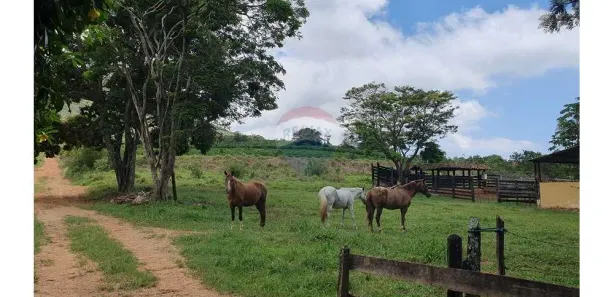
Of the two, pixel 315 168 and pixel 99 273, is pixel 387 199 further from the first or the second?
pixel 315 168

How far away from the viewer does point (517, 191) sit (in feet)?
69.3

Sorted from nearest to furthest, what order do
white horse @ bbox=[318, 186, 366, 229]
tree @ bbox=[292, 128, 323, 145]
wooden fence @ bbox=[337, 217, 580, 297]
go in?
wooden fence @ bbox=[337, 217, 580, 297] → white horse @ bbox=[318, 186, 366, 229] → tree @ bbox=[292, 128, 323, 145]

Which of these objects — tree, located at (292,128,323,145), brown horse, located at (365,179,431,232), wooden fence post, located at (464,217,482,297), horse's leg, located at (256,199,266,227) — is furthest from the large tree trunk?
wooden fence post, located at (464,217,482,297)

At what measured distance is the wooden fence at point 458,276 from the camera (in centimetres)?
276

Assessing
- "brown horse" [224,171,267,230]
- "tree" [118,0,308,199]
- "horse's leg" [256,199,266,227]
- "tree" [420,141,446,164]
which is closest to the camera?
"brown horse" [224,171,267,230]

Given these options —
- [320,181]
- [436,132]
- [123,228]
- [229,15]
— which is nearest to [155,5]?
[229,15]

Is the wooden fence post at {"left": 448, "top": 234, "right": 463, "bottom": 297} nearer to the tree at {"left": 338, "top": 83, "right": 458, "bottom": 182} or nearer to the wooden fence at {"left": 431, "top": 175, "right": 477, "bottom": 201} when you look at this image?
the wooden fence at {"left": 431, "top": 175, "right": 477, "bottom": 201}

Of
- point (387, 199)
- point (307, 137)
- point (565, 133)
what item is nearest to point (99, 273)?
point (387, 199)

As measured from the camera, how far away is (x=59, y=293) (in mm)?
5594

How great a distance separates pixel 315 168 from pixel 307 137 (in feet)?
19.0

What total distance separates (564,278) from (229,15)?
11.5m

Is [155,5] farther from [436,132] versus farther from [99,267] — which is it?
[436,132]

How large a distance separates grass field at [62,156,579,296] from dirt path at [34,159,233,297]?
0.26m

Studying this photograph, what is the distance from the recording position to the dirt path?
570cm
